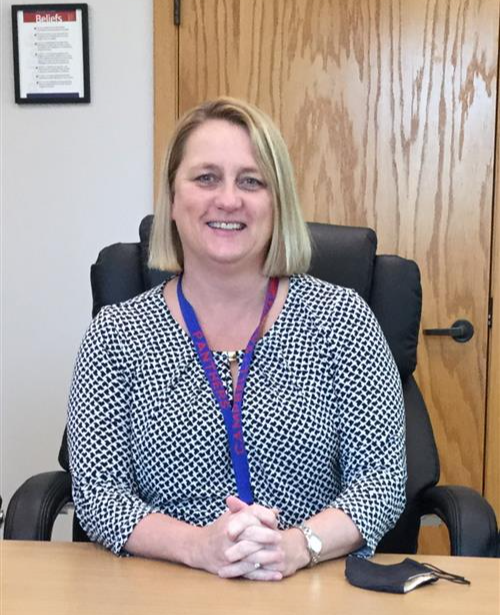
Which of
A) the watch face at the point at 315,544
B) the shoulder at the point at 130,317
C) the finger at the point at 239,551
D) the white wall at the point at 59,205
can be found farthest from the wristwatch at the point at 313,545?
the white wall at the point at 59,205

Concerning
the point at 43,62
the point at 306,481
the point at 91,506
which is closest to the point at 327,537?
the point at 306,481

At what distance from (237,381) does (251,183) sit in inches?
14.3

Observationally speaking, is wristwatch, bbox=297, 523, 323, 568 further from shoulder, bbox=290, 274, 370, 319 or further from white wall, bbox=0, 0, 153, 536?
white wall, bbox=0, 0, 153, 536

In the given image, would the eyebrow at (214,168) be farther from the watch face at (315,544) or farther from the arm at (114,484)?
the watch face at (315,544)

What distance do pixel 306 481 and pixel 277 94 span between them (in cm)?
141

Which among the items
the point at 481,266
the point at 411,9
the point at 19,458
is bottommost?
the point at 19,458

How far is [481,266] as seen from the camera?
8.59ft

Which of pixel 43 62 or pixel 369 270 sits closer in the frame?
pixel 369 270

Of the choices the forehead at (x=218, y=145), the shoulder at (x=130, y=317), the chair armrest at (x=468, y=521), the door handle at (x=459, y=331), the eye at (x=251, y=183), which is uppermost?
the forehead at (x=218, y=145)

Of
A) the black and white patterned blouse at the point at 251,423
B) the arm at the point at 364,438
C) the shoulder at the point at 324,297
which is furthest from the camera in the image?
the shoulder at the point at 324,297

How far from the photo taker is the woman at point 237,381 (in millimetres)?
1540

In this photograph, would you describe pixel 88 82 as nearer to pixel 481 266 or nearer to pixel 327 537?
pixel 481 266

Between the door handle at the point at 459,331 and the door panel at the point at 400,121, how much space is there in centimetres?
2

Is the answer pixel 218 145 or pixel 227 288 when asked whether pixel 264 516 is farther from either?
pixel 218 145
